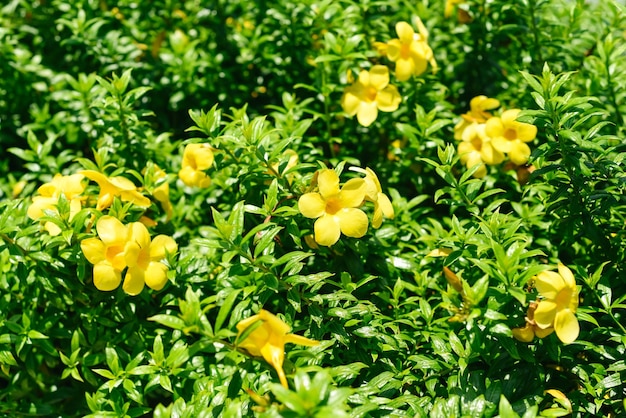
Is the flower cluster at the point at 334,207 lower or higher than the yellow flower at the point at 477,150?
higher

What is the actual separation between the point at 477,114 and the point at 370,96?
0.44 metres

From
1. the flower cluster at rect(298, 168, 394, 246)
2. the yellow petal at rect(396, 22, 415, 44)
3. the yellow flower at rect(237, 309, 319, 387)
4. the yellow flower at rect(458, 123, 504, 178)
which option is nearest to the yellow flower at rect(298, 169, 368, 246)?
the flower cluster at rect(298, 168, 394, 246)

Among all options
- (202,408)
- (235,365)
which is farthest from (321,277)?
(202,408)

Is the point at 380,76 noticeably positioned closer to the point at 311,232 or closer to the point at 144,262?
the point at 311,232

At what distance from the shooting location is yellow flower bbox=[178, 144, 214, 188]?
2227 mm

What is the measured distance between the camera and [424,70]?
258 centimetres

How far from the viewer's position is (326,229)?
1.85 meters

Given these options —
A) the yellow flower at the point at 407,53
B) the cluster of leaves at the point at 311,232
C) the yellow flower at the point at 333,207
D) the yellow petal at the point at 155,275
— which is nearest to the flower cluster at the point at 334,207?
the yellow flower at the point at 333,207

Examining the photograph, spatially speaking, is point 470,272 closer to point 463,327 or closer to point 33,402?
point 463,327

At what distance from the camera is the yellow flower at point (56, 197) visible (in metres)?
2.08

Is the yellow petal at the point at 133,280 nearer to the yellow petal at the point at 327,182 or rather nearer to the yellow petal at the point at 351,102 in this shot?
the yellow petal at the point at 327,182

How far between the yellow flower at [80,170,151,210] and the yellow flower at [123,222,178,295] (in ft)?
0.66

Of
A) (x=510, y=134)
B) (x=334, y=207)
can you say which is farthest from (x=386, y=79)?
(x=334, y=207)

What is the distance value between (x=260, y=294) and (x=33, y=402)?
3.67ft
